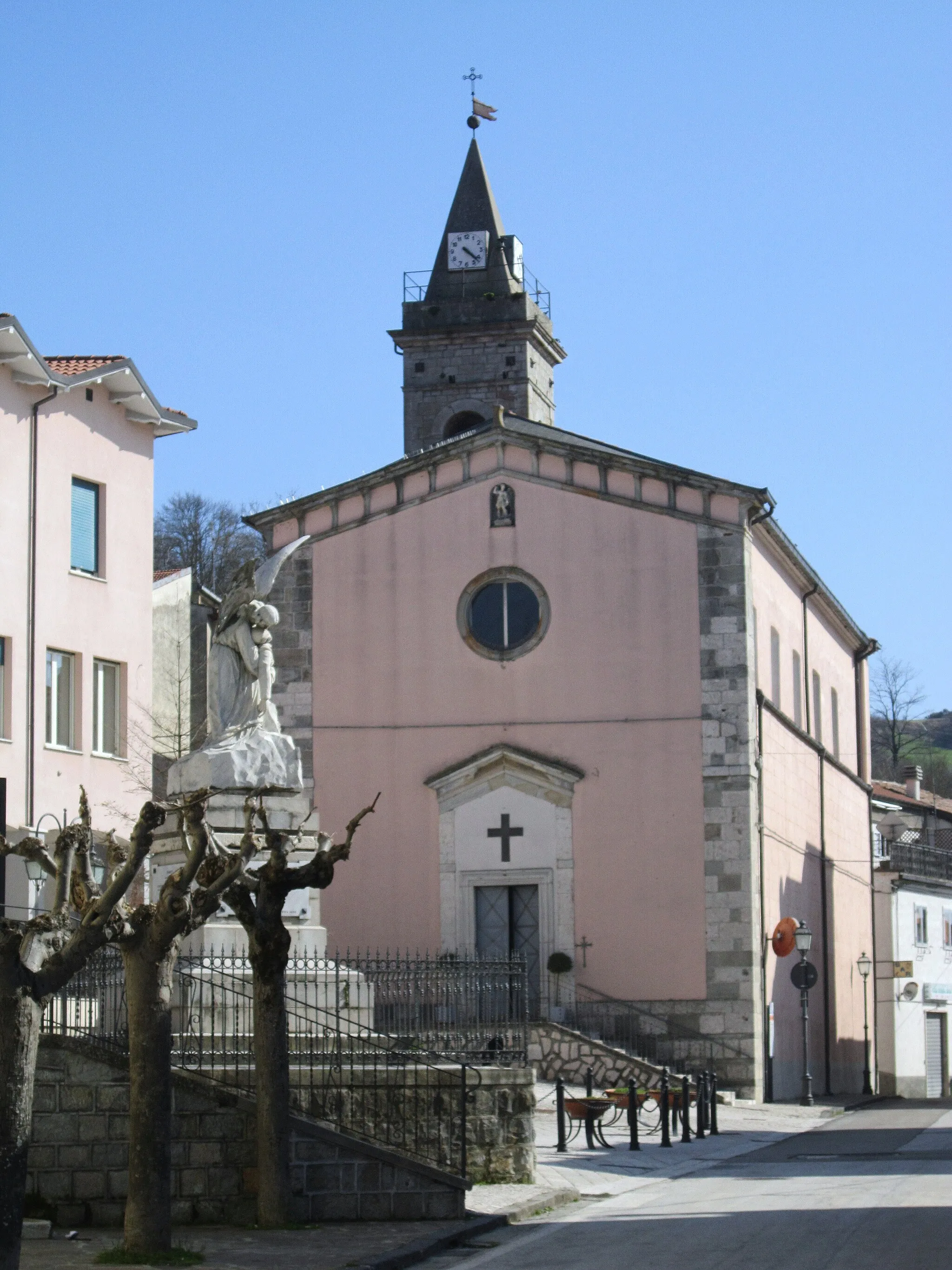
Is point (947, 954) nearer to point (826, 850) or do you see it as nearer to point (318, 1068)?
point (826, 850)

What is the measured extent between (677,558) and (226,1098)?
19.5 m

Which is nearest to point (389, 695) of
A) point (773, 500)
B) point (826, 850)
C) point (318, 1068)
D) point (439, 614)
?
point (439, 614)

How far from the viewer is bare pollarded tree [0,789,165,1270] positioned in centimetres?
1161

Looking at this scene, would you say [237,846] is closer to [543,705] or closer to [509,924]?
[509,924]

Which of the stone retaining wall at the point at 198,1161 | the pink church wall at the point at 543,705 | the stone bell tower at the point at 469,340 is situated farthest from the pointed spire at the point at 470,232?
the stone retaining wall at the point at 198,1161

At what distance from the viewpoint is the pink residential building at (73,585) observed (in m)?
31.4

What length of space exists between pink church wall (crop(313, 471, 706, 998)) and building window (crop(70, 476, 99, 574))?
4.01 meters

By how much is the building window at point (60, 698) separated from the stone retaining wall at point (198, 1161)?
16527 mm

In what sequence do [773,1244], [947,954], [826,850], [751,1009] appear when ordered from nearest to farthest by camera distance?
[773,1244]
[751,1009]
[826,850]
[947,954]

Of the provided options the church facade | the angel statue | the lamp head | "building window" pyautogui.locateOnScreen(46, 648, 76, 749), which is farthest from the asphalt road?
"building window" pyautogui.locateOnScreen(46, 648, 76, 749)

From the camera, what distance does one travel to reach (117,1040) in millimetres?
16328

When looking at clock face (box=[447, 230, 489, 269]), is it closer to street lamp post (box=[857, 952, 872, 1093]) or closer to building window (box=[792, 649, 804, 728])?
building window (box=[792, 649, 804, 728])

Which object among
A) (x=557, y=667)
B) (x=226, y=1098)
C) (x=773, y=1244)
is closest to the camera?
(x=773, y=1244)

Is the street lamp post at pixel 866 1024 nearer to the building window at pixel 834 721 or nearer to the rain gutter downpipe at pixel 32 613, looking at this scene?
the building window at pixel 834 721
